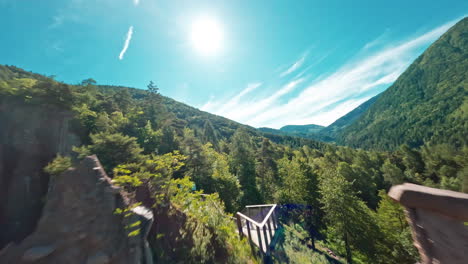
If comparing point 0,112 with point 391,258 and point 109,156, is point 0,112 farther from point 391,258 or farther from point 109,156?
point 391,258

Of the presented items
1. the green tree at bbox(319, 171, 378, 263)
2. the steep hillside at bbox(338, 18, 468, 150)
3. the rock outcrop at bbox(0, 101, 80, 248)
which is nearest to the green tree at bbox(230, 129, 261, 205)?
the green tree at bbox(319, 171, 378, 263)

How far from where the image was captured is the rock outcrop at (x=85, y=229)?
3.76 meters

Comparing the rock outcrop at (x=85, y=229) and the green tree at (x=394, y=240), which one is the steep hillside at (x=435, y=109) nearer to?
the green tree at (x=394, y=240)

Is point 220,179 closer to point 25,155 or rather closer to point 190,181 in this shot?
point 190,181

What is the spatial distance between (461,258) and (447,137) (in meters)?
139

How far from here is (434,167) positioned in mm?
34188

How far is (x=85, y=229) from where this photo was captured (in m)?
4.11

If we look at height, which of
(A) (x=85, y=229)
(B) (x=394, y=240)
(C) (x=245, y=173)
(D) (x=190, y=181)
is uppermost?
(D) (x=190, y=181)

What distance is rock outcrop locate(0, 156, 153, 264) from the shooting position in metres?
3.76

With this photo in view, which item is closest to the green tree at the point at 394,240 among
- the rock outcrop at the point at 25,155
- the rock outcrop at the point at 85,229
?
the rock outcrop at the point at 85,229

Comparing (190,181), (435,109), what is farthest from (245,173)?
(435,109)

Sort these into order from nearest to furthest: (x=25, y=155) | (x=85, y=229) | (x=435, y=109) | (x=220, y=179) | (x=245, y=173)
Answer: (x=85, y=229)
(x=25, y=155)
(x=220, y=179)
(x=245, y=173)
(x=435, y=109)

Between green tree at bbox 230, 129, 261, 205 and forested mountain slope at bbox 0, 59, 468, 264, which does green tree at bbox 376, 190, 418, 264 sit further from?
green tree at bbox 230, 129, 261, 205

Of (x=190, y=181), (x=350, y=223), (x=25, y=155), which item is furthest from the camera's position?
(x=350, y=223)
